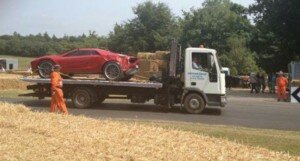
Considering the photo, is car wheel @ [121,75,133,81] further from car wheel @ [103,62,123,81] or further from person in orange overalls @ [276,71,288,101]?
person in orange overalls @ [276,71,288,101]

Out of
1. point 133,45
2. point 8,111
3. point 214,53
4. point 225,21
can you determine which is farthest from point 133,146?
point 133,45

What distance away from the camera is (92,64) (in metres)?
19.7

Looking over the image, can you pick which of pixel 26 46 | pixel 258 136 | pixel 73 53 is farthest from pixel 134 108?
pixel 26 46

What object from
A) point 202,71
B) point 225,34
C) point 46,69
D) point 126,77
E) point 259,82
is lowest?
point 259,82

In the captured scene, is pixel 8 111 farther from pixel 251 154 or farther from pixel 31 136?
pixel 251 154

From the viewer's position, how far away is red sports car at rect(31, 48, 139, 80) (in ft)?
64.1

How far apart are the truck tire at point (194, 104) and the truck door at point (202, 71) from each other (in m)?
0.37

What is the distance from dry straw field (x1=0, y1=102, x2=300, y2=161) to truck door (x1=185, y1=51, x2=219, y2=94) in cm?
888

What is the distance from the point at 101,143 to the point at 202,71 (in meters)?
11.2

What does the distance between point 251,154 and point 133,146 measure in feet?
6.53

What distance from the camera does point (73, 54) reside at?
20109 mm

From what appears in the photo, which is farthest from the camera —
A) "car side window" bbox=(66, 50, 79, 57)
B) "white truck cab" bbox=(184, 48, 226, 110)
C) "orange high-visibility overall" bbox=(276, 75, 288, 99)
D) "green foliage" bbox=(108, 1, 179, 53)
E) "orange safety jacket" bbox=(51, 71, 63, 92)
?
"green foliage" bbox=(108, 1, 179, 53)

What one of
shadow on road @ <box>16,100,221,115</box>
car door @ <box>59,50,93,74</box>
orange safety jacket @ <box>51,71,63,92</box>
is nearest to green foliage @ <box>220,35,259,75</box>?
shadow on road @ <box>16,100,221,115</box>

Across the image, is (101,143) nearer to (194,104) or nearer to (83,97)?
(194,104)
